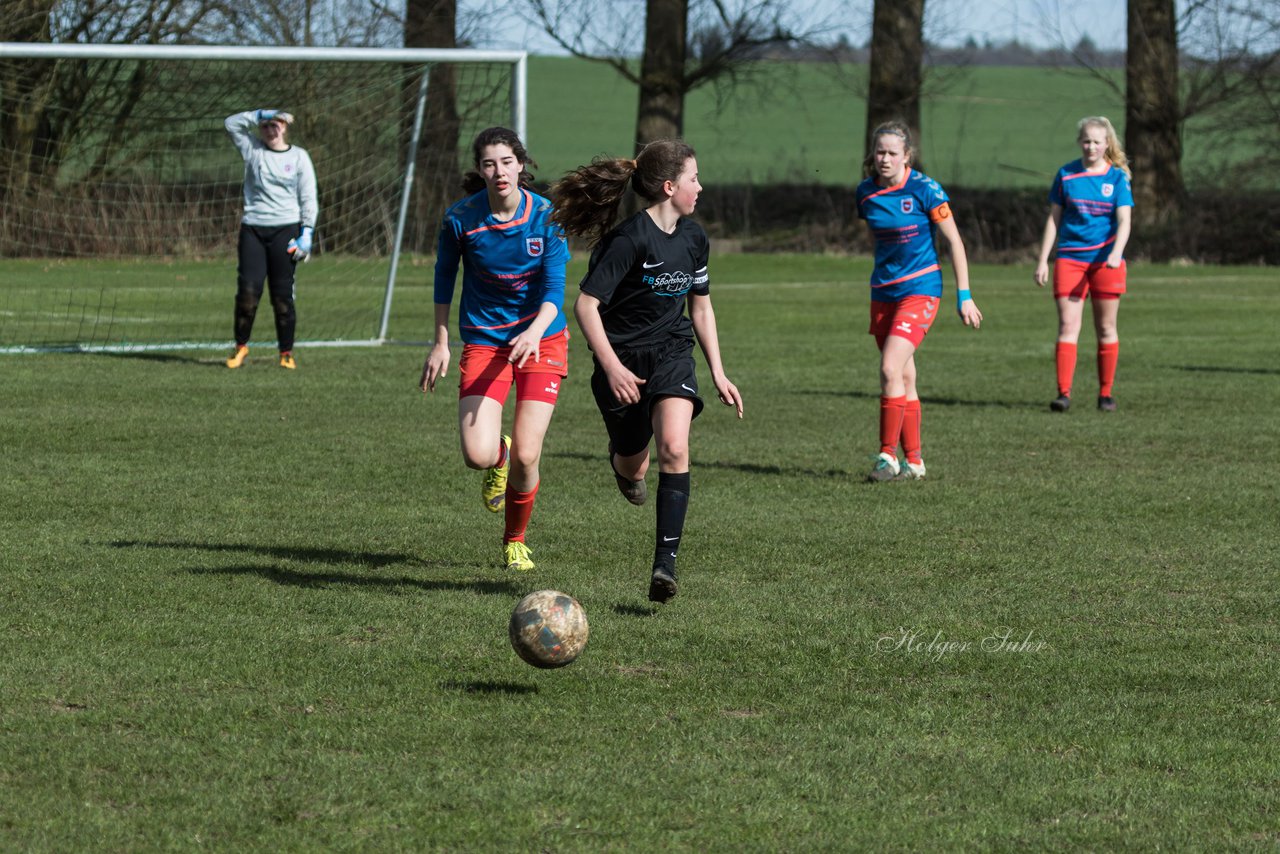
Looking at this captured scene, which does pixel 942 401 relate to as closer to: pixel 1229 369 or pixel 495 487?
pixel 1229 369

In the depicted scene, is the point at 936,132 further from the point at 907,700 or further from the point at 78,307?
the point at 907,700

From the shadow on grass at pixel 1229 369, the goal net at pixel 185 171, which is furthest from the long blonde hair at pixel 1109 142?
the goal net at pixel 185 171

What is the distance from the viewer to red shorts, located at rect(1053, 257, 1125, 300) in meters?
12.5

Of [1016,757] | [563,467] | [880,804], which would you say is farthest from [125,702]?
[563,467]

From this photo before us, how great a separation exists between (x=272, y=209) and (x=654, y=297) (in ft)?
26.6

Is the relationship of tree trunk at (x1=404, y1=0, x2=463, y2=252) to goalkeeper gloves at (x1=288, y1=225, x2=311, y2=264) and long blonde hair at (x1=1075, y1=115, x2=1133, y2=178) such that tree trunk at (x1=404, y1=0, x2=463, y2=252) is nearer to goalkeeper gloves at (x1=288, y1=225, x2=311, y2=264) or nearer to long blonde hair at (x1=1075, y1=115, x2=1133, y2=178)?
goalkeeper gloves at (x1=288, y1=225, x2=311, y2=264)

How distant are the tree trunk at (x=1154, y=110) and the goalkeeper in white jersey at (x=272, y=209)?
24178 mm

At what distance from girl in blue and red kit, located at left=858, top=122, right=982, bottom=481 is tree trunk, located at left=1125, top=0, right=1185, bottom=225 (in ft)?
85.4

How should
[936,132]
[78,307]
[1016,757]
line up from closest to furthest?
[1016,757], [78,307], [936,132]

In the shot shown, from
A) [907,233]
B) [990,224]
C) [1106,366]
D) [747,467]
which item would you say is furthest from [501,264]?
[990,224]

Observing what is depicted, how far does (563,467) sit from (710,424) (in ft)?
7.83

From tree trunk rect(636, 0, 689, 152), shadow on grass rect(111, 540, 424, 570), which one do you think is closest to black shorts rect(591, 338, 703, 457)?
shadow on grass rect(111, 540, 424, 570)

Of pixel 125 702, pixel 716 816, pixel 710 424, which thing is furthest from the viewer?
pixel 710 424

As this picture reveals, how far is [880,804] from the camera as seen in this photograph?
4.22m
